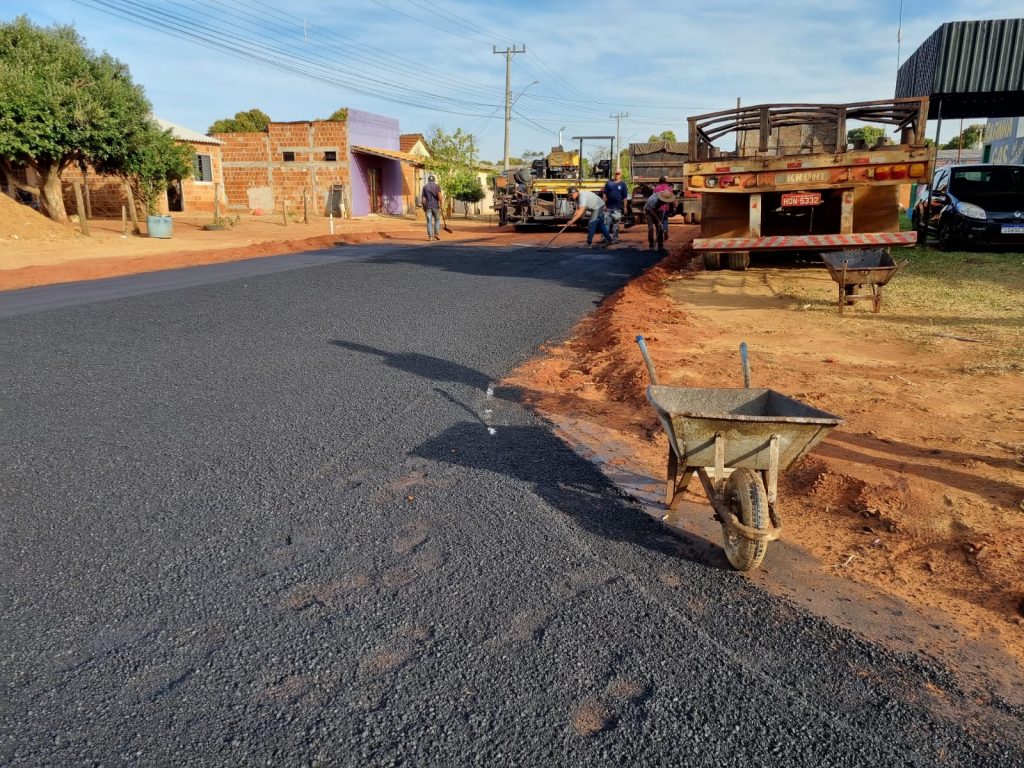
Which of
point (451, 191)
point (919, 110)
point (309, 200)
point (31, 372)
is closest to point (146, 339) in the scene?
point (31, 372)

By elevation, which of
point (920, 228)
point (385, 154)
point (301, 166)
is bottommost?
point (920, 228)

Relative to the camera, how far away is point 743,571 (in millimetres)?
3449

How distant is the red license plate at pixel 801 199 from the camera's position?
460 inches

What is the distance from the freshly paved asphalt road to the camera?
94.4 inches

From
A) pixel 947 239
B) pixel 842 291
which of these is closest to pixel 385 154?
pixel 947 239

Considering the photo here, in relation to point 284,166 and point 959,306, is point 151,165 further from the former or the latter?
point 959,306

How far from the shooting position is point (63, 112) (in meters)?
21.6

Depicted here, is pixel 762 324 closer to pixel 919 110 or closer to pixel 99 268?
pixel 919 110

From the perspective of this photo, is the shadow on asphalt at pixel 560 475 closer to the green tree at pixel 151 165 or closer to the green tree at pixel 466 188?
the green tree at pixel 151 165

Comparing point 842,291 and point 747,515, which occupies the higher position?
point 842,291

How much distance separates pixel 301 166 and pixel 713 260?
3010 cm

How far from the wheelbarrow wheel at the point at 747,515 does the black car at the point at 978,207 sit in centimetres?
1466

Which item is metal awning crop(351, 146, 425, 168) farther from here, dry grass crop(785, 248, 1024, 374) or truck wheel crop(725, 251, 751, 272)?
dry grass crop(785, 248, 1024, 374)

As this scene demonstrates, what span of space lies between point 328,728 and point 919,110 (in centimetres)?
1200
